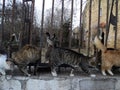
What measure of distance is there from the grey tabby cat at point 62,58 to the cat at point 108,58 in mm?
280

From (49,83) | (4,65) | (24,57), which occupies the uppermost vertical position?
(24,57)

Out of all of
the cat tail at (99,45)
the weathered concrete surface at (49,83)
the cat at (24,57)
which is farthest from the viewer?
the cat tail at (99,45)

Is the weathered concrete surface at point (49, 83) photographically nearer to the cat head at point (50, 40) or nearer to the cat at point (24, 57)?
the cat at point (24, 57)

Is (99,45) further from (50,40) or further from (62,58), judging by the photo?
(50,40)

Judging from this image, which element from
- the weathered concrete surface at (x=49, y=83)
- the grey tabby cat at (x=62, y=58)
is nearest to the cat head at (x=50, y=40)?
the grey tabby cat at (x=62, y=58)

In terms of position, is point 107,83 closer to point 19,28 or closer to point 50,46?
point 50,46

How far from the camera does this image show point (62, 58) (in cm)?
410

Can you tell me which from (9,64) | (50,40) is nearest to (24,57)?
(9,64)

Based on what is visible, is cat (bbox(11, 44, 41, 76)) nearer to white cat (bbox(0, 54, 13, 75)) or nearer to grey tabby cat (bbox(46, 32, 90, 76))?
white cat (bbox(0, 54, 13, 75))

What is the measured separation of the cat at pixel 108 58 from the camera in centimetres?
422

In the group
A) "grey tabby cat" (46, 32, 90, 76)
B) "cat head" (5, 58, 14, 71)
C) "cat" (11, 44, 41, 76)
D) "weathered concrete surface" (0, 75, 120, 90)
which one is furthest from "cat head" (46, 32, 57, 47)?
"cat head" (5, 58, 14, 71)

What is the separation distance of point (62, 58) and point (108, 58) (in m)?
0.72

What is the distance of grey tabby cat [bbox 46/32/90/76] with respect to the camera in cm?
410

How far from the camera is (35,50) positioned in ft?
13.5
